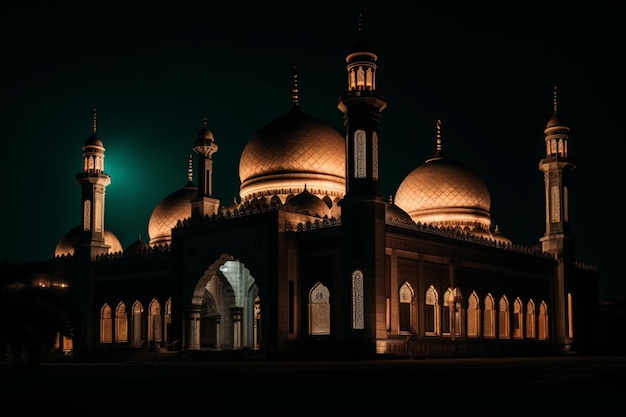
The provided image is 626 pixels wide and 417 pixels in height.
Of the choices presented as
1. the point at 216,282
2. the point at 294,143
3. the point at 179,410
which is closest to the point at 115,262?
the point at 216,282

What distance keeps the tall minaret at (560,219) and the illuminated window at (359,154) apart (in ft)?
38.6

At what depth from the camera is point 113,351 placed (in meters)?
31.7

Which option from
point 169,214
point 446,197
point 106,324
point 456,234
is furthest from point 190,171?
point 456,234

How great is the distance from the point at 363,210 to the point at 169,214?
14.6m

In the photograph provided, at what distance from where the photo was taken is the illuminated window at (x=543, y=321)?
1275 inches

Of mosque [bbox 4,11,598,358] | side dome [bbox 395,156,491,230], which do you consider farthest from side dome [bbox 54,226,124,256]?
side dome [bbox 395,156,491,230]

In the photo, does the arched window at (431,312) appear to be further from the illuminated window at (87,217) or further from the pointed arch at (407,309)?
the illuminated window at (87,217)

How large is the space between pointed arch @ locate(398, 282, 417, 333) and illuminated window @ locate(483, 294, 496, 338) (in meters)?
4.59

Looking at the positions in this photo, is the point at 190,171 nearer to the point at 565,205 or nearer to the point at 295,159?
the point at 295,159

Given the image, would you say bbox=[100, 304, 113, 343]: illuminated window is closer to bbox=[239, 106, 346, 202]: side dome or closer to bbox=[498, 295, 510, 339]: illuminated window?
bbox=[239, 106, 346, 202]: side dome

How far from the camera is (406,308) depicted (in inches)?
1014

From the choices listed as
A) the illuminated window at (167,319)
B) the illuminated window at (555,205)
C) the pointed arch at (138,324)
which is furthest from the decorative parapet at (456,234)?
the pointed arch at (138,324)

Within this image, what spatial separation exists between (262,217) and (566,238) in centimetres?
1314

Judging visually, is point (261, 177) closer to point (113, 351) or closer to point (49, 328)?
point (113, 351)
